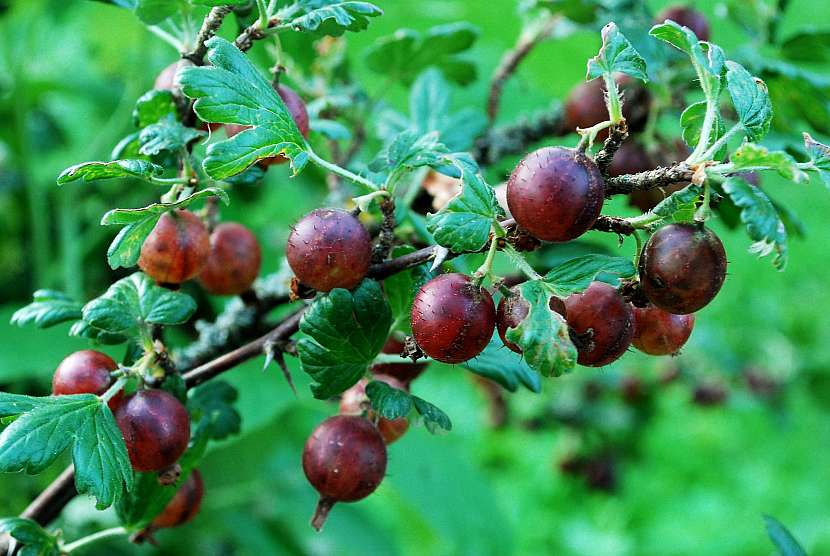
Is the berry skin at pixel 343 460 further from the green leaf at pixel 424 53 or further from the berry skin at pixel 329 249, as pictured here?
the green leaf at pixel 424 53

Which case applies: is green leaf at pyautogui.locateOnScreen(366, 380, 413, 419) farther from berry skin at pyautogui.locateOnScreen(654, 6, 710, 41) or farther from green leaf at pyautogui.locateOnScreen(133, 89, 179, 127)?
berry skin at pyautogui.locateOnScreen(654, 6, 710, 41)

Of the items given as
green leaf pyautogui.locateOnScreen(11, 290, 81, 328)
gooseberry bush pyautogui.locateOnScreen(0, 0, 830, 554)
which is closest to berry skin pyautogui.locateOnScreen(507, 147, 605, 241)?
gooseberry bush pyautogui.locateOnScreen(0, 0, 830, 554)

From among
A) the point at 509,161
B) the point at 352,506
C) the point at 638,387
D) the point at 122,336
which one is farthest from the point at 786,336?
the point at 122,336

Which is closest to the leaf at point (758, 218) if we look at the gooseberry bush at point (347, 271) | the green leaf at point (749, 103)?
the gooseberry bush at point (347, 271)

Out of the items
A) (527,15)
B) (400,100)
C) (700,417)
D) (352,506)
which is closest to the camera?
(527,15)

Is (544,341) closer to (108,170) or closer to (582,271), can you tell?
(582,271)

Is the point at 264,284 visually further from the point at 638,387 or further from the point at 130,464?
the point at 638,387

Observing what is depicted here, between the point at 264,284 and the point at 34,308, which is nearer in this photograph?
the point at 34,308
